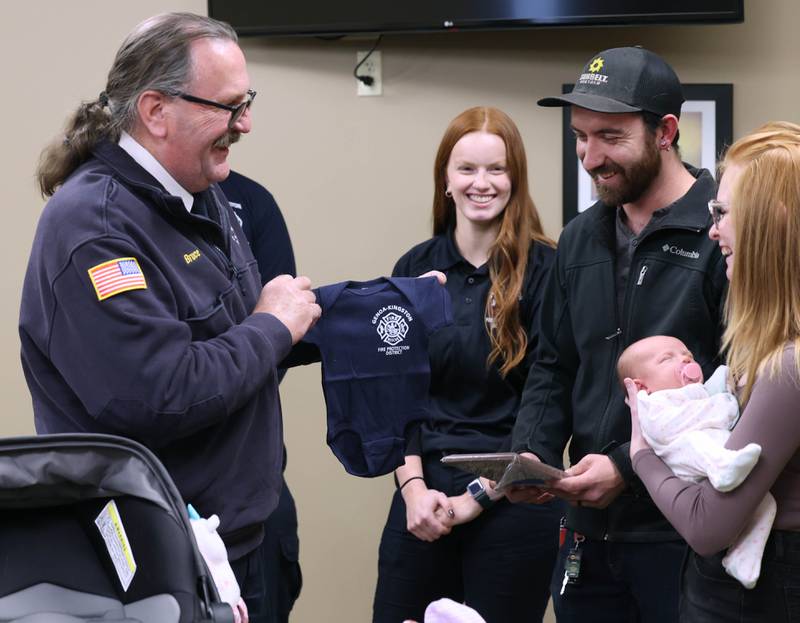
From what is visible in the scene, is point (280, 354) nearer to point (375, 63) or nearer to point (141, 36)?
point (141, 36)

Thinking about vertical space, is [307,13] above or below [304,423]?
above

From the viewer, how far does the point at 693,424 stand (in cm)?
184

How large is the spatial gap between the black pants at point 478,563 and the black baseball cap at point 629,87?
101 cm

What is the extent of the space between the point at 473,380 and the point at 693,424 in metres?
1.06

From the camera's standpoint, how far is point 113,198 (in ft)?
6.12

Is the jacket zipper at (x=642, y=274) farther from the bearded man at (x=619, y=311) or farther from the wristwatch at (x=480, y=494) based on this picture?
the wristwatch at (x=480, y=494)

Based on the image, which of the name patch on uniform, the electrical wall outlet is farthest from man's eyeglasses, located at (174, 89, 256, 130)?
the electrical wall outlet

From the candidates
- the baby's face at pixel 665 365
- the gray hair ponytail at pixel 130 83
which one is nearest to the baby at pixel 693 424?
the baby's face at pixel 665 365

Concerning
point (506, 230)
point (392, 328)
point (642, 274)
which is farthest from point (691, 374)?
point (506, 230)

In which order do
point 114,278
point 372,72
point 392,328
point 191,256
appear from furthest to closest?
1. point 372,72
2. point 392,328
3. point 191,256
4. point 114,278

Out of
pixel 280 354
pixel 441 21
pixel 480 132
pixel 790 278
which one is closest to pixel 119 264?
pixel 280 354

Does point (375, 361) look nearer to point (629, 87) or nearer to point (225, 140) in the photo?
point (225, 140)

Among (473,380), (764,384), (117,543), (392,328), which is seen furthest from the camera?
(473,380)

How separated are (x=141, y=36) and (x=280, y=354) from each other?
616 millimetres
